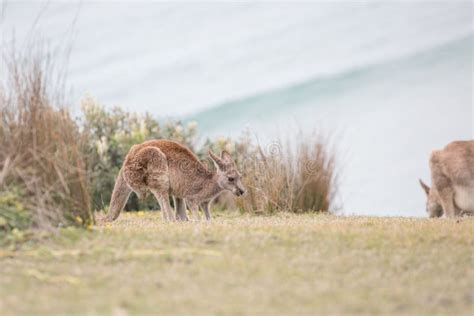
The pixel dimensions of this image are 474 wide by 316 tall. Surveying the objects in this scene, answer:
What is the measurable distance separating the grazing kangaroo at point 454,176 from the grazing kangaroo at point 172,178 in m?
3.19

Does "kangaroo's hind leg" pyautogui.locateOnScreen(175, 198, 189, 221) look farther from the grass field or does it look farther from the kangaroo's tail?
the grass field

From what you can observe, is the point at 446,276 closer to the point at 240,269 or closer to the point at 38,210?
the point at 240,269

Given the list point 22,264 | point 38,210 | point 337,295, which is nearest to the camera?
point 337,295

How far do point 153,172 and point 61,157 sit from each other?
2.68 meters

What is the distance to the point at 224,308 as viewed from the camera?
5.79m

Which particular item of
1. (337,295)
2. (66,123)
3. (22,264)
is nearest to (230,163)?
(66,123)

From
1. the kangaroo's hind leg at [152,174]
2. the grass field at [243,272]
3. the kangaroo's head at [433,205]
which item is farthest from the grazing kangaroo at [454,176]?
the kangaroo's hind leg at [152,174]

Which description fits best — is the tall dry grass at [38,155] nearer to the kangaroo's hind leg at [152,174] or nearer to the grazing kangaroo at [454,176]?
the kangaroo's hind leg at [152,174]

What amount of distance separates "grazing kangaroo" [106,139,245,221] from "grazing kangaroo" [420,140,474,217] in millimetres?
3189

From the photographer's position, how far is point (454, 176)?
12.0 meters

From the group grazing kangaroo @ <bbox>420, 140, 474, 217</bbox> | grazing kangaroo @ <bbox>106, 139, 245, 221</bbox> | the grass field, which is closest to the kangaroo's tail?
grazing kangaroo @ <bbox>106, 139, 245, 221</bbox>

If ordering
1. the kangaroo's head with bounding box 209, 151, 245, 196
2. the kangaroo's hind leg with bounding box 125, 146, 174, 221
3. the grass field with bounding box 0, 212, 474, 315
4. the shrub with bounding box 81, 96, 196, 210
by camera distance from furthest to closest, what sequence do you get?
the shrub with bounding box 81, 96, 196, 210 → the kangaroo's head with bounding box 209, 151, 245, 196 → the kangaroo's hind leg with bounding box 125, 146, 174, 221 → the grass field with bounding box 0, 212, 474, 315

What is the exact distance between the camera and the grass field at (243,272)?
19.6 ft

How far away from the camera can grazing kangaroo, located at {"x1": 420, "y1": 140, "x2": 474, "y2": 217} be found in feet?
39.3
